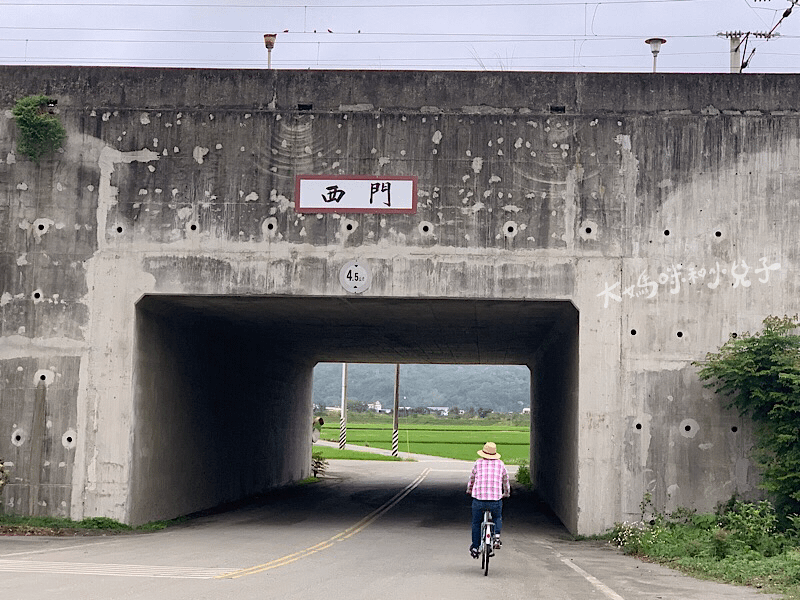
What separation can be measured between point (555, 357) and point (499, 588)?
14.0 metres

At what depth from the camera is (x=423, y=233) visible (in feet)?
63.4

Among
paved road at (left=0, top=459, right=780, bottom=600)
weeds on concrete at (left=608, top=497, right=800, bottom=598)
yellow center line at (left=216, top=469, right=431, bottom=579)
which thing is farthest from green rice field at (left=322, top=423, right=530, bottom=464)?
weeds on concrete at (left=608, top=497, right=800, bottom=598)

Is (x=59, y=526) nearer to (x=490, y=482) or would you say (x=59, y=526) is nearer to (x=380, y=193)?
(x=380, y=193)

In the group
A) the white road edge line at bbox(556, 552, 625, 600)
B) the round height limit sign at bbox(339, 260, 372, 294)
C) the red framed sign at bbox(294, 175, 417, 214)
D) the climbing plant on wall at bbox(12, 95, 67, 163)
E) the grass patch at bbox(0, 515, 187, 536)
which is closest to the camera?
the white road edge line at bbox(556, 552, 625, 600)

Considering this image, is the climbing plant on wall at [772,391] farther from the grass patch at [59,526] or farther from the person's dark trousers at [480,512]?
the grass patch at [59,526]

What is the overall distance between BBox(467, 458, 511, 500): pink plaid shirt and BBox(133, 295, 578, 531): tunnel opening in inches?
221

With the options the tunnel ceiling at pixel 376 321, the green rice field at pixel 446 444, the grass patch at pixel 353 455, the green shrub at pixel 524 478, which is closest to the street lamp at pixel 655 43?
the tunnel ceiling at pixel 376 321

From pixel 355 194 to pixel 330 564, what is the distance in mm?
7934

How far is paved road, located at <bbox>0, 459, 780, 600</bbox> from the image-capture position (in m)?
11.2

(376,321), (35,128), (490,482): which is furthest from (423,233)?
(35,128)

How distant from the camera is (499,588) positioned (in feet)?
38.9

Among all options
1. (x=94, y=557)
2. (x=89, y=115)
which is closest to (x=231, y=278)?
(x=89, y=115)

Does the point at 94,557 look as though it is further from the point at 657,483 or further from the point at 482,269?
the point at 657,483

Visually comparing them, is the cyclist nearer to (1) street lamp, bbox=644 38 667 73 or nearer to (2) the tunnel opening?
(2) the tunnel opening
